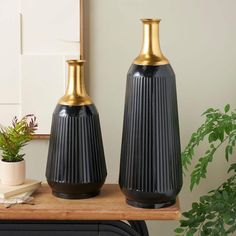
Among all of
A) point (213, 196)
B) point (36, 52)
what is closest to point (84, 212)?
point (213, 196)

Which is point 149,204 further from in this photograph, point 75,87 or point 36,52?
point 36,52

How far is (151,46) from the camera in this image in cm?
152

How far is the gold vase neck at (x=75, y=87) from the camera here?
157cm

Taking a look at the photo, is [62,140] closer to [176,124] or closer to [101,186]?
[101,186]

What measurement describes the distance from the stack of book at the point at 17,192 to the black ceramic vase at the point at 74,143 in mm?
79

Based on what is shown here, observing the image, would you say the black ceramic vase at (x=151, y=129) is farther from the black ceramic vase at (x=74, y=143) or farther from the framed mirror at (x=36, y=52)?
the framed mirror at (x=36, y=52)

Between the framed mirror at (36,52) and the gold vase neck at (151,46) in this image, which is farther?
the framed mirror at (36,52)

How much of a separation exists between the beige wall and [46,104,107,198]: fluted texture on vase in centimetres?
35

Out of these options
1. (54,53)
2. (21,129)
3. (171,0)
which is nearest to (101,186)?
(21,129)

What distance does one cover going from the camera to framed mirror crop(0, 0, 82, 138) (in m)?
1.88

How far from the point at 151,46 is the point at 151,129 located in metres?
0.22

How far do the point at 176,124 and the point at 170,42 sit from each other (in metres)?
0.45

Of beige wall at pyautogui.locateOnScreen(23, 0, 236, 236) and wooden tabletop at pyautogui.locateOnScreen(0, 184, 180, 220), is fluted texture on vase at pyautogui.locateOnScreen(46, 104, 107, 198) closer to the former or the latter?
wooden tabletop at pyautogui.locateOnScreen(0, 184, 180, 220)

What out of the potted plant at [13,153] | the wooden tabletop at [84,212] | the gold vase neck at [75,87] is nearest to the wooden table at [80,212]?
the wooden tabletop at [84,212]
